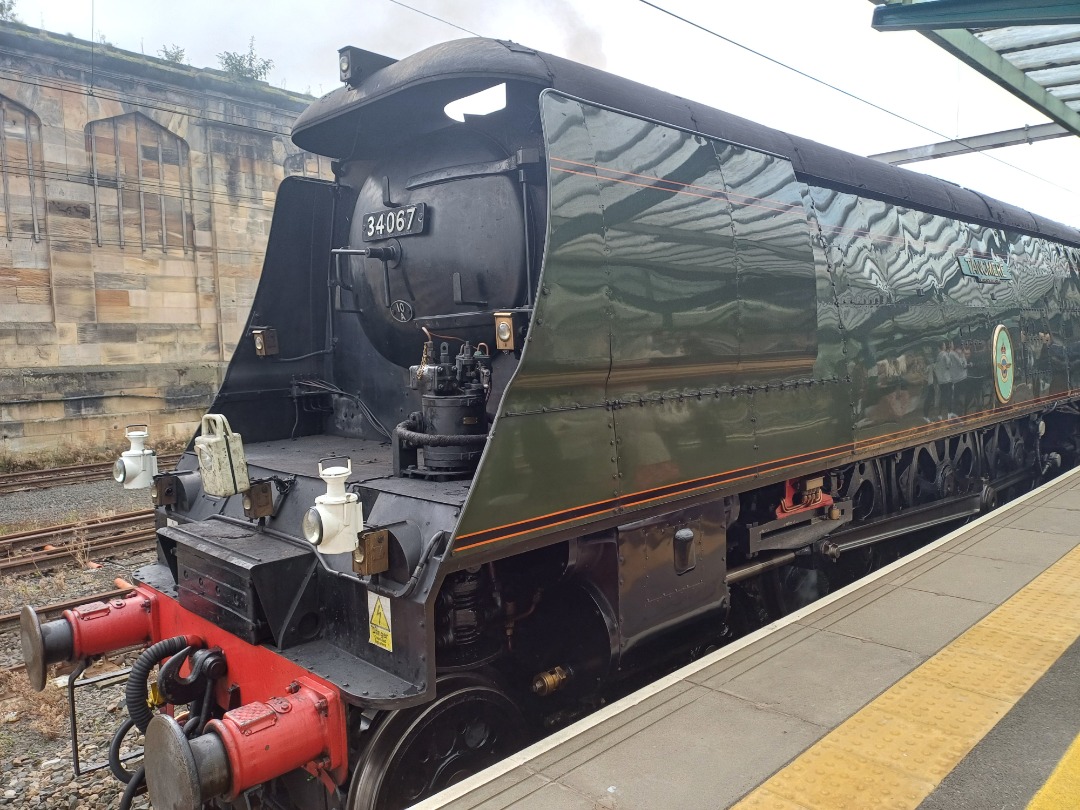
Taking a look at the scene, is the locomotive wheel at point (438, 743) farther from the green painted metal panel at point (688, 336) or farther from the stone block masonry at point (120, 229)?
the stone block masonry at point (120, 229)

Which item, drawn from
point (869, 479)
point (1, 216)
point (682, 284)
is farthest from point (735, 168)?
point (1, 216)

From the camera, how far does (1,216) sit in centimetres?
1341

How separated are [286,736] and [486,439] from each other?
1326 millimetres

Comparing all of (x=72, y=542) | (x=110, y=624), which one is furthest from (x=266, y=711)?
(x=72, y=542)

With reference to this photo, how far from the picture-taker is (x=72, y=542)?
7605 millimetres

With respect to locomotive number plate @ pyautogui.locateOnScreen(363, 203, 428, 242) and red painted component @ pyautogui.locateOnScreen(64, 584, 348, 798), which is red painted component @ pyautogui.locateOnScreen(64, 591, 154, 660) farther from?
locomotive number plate @ pyautogui.locateOnScreen(363, 203, 428, 242)

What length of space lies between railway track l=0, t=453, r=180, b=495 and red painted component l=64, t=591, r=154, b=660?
9.42 m

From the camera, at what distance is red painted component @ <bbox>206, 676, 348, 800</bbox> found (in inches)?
96.6

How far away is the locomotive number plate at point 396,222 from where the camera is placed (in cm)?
371

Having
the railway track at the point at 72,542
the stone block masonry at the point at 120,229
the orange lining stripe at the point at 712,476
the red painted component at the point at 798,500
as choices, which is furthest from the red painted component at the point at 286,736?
the stone block masonry at the point at 120,229

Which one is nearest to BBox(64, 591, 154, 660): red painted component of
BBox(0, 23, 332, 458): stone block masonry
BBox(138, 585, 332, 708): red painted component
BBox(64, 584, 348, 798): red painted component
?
BBox(64, 584, 348, 798): red painted component

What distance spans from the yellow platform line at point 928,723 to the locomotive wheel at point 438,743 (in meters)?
1.12

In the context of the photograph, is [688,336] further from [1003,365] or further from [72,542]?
[72,542]

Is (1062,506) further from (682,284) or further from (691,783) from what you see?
(691,783)
